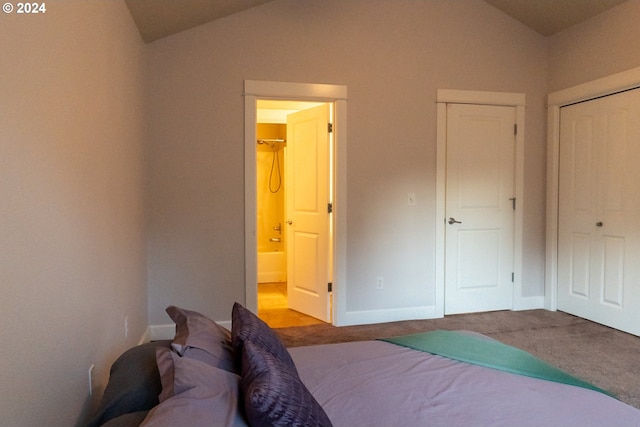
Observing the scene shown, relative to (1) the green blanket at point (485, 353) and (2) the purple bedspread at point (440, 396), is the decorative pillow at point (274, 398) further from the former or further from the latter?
(1) the green blanket at point (485, 353)

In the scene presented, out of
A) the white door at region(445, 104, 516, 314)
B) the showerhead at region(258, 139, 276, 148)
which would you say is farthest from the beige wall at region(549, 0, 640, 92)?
the showerhead at region(258, 139, 276, 148)

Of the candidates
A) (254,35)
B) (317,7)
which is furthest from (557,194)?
(254,35)

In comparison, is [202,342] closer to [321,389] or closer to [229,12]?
[321,389]

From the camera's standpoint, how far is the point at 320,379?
5.05 ft

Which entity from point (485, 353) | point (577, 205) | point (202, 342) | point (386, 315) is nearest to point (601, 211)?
point (577, 205)

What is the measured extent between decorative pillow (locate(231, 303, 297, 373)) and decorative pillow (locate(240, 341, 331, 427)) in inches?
6.0

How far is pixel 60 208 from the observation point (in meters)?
1.54

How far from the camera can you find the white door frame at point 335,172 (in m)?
3.71

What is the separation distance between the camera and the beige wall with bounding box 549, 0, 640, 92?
11.8ft

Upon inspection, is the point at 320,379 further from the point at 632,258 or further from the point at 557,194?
the point at 557,194

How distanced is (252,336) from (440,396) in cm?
64

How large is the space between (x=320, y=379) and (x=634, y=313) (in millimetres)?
3331

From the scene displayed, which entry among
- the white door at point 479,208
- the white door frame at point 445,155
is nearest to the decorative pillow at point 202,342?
the white door frame at point 445,155

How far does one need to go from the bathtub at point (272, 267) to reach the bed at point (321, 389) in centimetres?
448
